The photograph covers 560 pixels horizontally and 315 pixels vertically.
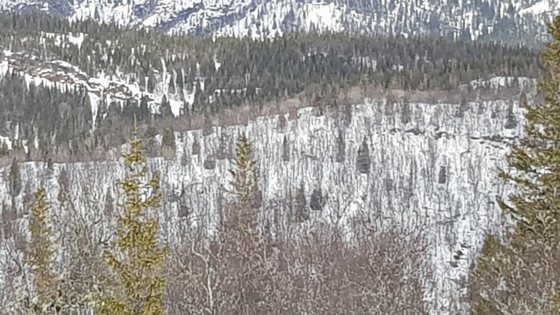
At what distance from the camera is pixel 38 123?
459ft

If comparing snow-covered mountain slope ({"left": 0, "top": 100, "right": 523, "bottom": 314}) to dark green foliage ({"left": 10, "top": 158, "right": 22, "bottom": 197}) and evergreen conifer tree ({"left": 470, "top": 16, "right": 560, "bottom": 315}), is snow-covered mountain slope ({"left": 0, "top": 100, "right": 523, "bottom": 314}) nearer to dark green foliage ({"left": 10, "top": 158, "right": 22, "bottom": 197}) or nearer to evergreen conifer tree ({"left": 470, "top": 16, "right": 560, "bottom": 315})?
dark green foliage ({"left": 10, "top": 158, "right": 22, "bottom": 197})

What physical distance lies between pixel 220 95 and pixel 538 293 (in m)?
136

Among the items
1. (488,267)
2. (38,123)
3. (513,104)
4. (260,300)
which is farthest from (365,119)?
(488,267)

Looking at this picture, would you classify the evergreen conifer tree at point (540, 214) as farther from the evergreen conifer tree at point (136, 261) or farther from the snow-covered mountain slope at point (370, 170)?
the snow-covered mountain slope at point (370, 170)

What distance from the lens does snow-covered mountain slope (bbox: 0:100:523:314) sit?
89.2 meters

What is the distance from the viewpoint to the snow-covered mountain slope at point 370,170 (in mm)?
89188

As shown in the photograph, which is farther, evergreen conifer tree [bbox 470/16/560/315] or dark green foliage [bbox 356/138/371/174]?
dark green foliage [bbox 356/138/371/174]

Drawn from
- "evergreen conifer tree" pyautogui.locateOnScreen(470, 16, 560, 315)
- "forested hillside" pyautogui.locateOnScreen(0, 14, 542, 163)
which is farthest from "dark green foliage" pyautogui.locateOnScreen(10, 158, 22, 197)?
"evergreen conifer tree" pyautogui.locateOnScreen(470, 16, 560, 315)

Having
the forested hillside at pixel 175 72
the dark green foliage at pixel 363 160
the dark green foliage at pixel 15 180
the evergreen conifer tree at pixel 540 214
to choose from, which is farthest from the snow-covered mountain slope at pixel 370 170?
the evergreen conifer tree at pixel 540 214

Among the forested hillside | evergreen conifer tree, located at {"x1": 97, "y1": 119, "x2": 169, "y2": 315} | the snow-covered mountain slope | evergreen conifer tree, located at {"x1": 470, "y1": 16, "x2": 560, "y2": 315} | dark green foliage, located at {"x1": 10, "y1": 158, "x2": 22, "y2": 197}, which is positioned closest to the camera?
evergreen conifer tree, located at {"x1": 97, "y1": 119, "x2": 169, "y2": 315}

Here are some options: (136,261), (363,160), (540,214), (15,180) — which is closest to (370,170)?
(363,160)

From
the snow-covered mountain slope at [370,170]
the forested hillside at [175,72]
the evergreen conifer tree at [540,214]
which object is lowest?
the snow-covered mountain slope at [370,170]

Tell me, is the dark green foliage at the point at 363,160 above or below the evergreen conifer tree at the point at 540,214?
below

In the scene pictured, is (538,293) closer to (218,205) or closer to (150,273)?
(150,273)
